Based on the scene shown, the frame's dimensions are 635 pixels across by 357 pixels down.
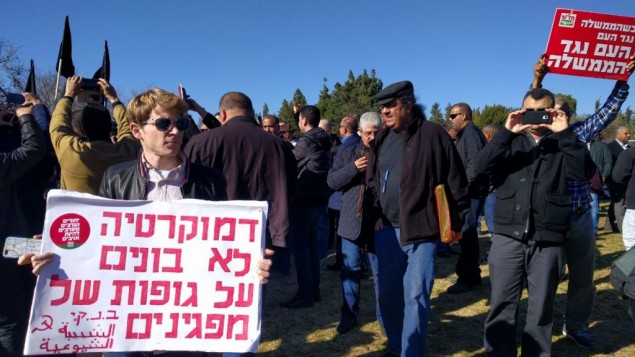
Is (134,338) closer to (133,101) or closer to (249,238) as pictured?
(249,238)

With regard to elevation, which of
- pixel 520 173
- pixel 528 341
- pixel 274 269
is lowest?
pixel 528 341

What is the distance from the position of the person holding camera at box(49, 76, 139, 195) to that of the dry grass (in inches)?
85.8

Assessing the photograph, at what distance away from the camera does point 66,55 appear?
3621mm

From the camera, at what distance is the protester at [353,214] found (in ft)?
13.0

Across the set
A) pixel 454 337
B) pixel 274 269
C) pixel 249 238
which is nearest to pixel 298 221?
pixel 274 269

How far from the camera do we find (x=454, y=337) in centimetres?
423

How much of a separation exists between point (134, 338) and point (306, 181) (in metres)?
3.16

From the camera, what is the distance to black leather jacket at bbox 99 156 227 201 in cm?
219

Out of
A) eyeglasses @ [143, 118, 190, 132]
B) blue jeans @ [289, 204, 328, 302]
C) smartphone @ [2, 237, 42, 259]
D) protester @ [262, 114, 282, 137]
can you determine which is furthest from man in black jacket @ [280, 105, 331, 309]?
smartphone @ [2, 237, 42, 259]

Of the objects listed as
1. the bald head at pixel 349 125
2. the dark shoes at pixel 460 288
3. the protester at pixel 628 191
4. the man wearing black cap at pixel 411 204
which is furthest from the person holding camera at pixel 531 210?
the protester at pixel 628 191

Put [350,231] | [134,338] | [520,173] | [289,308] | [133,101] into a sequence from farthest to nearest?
[289,308] → [350,231] → [520,173] → [133,101] → [134,338]

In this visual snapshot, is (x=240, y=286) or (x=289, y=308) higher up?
(x=240, y=286)

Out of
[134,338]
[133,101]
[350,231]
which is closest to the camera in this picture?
[134,338]

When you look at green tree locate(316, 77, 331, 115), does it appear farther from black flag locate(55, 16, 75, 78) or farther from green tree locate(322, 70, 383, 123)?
black flag locate(55, 16, 75, 78)
